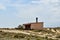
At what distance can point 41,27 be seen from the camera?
214 ft

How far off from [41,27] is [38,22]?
2029mm

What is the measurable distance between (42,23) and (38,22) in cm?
176

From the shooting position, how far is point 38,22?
6631 cm

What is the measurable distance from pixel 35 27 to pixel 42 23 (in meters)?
2.52

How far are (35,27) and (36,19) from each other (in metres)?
3.97

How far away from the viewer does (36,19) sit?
223 ft

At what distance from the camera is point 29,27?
2640 inches

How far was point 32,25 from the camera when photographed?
64938 millimetres

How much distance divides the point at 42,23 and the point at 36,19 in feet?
11.8

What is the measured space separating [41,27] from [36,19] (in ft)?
12.8

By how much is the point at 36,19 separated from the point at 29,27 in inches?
140

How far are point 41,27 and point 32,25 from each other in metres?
2.93

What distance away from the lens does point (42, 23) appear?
213 feet
